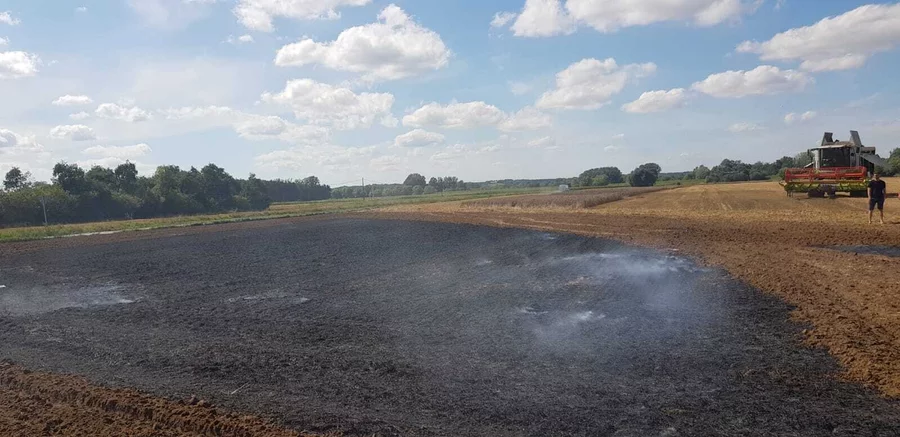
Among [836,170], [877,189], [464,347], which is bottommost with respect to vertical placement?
[464,347]

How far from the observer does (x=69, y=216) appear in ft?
167

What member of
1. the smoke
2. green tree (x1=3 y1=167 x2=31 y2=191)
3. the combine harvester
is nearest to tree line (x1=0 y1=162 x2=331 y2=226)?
green tree (x1=3 y1=167 x2=31 y2=191)

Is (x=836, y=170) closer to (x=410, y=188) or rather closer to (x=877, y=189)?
(x=877, y=189)

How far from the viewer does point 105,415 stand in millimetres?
5320

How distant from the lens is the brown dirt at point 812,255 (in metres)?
6.54

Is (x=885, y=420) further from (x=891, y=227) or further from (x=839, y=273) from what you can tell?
(x=891, y=227)

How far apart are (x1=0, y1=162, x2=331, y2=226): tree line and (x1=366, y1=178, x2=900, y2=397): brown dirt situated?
40.9m

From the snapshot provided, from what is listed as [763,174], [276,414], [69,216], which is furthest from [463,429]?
[763,174]

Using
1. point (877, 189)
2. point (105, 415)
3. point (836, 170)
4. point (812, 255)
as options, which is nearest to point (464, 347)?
point (105, 415)

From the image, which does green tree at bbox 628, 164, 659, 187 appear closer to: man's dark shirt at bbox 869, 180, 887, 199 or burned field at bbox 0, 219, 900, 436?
man's dark shirt at bbox 869, 180, 887, 199

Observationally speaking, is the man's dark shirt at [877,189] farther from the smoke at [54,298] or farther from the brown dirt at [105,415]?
the smoke at [54,298]

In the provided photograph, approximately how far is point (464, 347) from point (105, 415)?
151 inches

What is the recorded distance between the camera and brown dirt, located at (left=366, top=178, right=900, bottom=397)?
654 centimetres

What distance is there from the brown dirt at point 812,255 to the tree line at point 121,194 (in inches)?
1608
